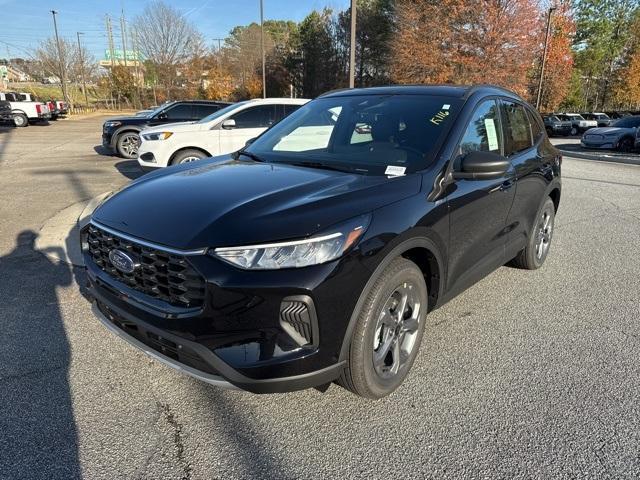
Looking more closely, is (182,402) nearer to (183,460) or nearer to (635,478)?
(183,460)

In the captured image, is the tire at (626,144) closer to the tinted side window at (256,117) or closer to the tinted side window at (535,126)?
the tinted side window at (256,117)

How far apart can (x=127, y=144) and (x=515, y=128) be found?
470 inches

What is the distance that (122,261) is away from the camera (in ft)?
8.01

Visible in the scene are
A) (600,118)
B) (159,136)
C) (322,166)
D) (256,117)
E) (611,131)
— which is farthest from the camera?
(600,118)

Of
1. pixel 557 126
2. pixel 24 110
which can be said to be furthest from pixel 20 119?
pixel 557 126

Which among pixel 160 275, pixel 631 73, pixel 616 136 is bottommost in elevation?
pixel 616 136

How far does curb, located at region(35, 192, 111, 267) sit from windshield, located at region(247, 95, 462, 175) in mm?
2278

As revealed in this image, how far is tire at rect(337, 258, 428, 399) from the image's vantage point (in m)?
2.40

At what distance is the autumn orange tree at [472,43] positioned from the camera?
1233 inches

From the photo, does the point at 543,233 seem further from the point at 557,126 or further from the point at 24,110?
the point at 557,126

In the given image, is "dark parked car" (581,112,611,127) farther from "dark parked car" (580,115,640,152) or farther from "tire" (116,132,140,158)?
"tire" (116,132,140,158)

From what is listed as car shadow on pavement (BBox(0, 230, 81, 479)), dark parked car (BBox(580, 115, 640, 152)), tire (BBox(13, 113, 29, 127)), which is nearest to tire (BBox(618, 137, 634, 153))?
dark parked car (BBox(580, 115, 640, 152))

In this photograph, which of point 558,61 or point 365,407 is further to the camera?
point 558,61

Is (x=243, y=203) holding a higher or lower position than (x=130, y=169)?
higher
